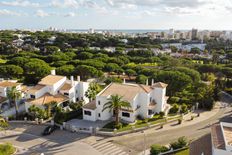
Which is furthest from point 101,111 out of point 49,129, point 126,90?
point 49,129

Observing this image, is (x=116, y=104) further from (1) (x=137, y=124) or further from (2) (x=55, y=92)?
(2) (x=55, y=92)

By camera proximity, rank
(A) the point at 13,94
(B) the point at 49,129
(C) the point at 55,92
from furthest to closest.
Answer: (C) the point at 55,92 → (A) the point at 13,94 → (B) the point at 49,129

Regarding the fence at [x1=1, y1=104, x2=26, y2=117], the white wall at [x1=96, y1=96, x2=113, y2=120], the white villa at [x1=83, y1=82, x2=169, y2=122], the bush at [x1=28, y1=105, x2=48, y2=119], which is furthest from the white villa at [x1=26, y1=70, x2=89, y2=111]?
the white wall at [x1=96, y1=96, x2=113, y2=120]

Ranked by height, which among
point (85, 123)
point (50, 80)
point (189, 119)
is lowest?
point (189, 119)

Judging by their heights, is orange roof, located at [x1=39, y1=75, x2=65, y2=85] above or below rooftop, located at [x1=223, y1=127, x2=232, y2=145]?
above

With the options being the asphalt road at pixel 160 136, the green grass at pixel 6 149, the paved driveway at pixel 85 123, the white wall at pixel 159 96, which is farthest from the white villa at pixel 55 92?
the asphalt road at pixel 160 136

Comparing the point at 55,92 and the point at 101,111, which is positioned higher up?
the point at 55,92

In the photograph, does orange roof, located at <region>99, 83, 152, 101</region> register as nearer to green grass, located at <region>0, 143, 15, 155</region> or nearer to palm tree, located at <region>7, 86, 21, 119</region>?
palm tree, located at <region>7, 86, 21, 119</region>

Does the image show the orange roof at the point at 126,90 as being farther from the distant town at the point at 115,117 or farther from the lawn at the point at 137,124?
the lawn at the point at 137,124
